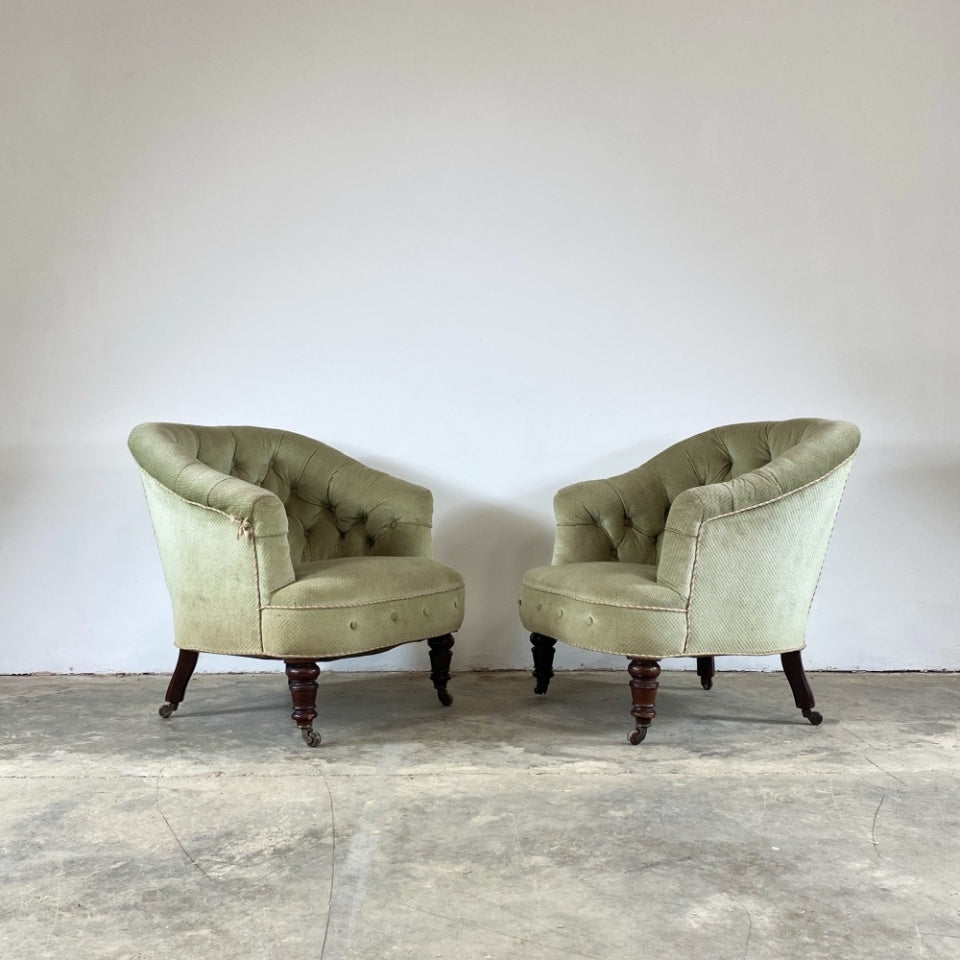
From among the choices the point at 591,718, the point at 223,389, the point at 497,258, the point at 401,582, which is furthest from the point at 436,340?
the point at 591,718

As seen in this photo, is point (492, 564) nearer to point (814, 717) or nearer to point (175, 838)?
point (814, 717)

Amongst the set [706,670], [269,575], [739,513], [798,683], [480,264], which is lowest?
[706,670]

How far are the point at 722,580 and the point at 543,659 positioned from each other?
2.67 feet

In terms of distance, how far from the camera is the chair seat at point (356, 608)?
2.74 meters

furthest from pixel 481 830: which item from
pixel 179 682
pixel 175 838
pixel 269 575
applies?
pixel 179 682

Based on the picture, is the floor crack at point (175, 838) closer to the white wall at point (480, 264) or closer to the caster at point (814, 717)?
the white wall at point (480, 264)

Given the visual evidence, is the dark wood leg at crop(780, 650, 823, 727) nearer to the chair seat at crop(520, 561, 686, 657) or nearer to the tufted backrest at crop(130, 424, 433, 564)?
the chair seat at crop(520, 561, 686, 657)

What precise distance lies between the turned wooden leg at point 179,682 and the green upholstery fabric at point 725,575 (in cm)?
108

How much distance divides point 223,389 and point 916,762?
2.70 meters

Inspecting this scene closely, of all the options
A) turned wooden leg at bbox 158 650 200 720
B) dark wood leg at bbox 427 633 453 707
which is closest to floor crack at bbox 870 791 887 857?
dark wood leg at bbox 427 633 453 707

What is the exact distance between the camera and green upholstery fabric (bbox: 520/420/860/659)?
2.78m

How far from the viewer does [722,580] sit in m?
2.81

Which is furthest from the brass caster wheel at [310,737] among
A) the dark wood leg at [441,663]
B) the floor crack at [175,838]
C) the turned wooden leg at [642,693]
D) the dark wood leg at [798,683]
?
the dark wood leg at [798,683]

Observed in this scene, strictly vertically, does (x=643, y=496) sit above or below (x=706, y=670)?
above
